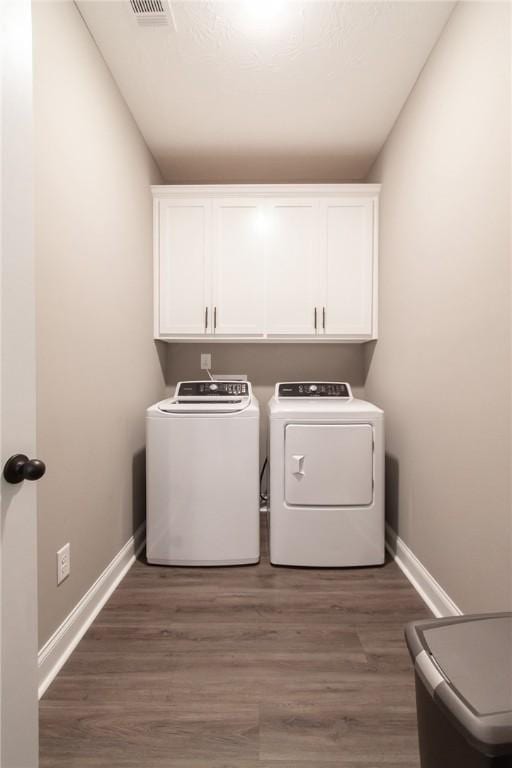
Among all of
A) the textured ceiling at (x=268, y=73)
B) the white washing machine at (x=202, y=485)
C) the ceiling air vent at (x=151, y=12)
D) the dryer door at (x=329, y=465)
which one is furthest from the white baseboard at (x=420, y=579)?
the ceiling air vent at (x=151, y=12)

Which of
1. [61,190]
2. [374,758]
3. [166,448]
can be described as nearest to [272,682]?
[374,758]

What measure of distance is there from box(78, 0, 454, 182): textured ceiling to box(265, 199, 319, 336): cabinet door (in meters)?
0.39

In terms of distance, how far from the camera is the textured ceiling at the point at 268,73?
1.60m

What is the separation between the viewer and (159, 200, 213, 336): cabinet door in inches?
104

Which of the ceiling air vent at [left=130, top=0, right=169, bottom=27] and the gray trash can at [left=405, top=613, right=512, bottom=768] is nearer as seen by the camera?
the gray trash can at [left=405, top=613, right=512, bottom=768]

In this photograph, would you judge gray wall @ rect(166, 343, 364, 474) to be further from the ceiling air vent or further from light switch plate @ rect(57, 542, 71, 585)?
the ceiling air vent

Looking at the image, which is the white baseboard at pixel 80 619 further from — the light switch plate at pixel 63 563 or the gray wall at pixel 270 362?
the gray wall at pixel 270 362

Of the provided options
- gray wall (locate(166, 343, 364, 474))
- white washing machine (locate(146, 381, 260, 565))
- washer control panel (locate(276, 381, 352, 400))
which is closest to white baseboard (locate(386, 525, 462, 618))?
white washing machine (locate(146, 381, 260, 565))

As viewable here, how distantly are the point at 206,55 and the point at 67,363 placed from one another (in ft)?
5.02

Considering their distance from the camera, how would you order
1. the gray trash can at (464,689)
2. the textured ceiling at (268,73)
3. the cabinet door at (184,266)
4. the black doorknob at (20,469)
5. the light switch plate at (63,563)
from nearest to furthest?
the gray trash can at (464,689)
the black doorknob at (20,469)
the light switch plate at (63,563)
the textured ceiling at (268,73)
the cabinet door at (184,266)

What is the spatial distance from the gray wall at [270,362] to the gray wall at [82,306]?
71 cm

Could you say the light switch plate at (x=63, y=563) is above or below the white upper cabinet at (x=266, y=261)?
below

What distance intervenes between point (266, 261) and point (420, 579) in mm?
2051

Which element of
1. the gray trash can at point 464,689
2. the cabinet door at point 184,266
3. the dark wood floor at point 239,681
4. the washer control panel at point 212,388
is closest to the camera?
the gray trash can at point 464,689
